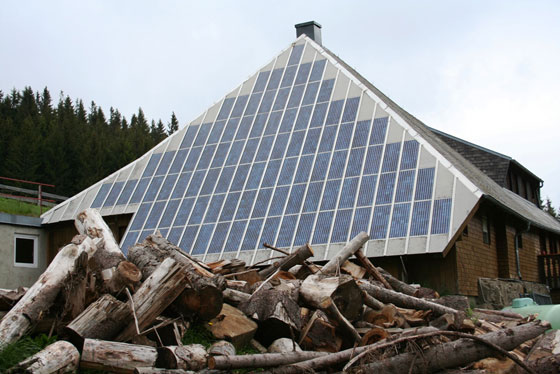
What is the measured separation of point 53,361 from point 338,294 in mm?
4236

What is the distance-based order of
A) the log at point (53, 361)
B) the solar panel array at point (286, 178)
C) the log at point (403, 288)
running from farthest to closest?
the solar panel array at point (286, 178) < the log at point (403, 288) < the log at point (53, 361)

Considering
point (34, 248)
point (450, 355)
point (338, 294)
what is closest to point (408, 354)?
point (450, 355)

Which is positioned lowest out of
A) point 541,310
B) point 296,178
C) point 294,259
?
point 541,310

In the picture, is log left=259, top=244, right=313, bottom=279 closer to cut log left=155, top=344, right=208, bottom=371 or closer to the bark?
the bark

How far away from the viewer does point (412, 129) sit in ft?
64.4

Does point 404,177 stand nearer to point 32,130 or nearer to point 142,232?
point 142,232

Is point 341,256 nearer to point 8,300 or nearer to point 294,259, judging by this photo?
point 294,259

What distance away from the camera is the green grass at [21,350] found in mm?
7492

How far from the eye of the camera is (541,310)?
41.8ft

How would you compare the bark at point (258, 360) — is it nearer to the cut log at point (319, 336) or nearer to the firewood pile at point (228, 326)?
the firewood pile at point (228, 326)

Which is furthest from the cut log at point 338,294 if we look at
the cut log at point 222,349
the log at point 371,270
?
the log at point 371,270

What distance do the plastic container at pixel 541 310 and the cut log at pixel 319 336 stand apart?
15.1ft

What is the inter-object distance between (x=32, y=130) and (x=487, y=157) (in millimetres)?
51425

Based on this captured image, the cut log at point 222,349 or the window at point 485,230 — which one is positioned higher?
the window at point 485,230
